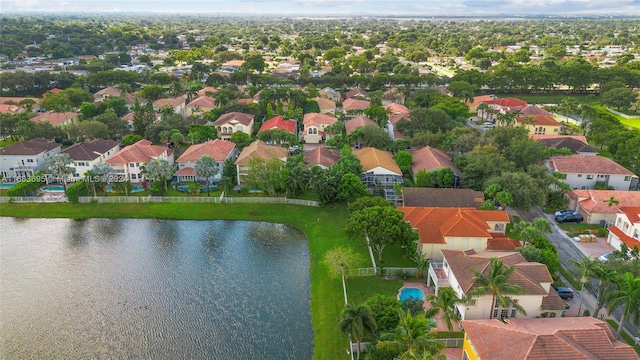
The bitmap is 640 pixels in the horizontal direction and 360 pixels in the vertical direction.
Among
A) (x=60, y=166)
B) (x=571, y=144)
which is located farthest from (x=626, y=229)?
(x=60, y=166)

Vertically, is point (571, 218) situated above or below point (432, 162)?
below

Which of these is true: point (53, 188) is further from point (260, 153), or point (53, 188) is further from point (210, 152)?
point (260, 153)

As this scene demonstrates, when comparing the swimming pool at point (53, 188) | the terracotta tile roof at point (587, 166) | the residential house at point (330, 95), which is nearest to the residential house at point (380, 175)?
the terracotta tile roof at point (587, 166)

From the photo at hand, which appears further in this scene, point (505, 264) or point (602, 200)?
point (602, 200)

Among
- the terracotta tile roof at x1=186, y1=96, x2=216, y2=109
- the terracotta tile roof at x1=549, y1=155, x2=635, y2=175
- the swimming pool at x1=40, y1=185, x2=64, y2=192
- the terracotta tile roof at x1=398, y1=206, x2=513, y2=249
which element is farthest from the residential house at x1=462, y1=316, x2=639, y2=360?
the terracotta tile roof at x1=186, y1=96, x2=216, y2=109

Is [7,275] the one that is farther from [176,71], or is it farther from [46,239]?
[176,71]

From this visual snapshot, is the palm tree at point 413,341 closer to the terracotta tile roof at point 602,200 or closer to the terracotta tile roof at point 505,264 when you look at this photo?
the terracotta tile roof at point 505,264

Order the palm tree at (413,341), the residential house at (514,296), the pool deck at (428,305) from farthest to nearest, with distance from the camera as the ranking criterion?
the pool deck at (428,305) → the residential house at (514,296) → the palm tree at (413,341)
